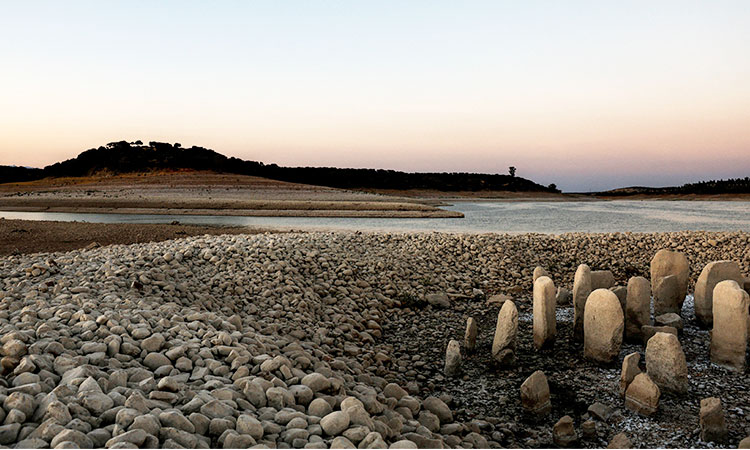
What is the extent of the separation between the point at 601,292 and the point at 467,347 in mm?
2002

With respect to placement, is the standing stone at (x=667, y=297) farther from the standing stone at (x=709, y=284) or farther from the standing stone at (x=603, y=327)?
the standing stone at (x=603, y=327)

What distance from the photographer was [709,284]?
24.2 feet

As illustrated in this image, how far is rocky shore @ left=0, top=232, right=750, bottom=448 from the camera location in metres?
3.25

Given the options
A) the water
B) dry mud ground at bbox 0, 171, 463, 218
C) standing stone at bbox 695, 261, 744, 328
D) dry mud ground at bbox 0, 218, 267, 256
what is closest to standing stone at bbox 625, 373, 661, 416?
standing stone at bbox 695, 261, 744, 328

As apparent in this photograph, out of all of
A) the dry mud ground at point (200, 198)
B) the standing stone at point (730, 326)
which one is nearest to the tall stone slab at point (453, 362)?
the standing stone at point (730, 326)

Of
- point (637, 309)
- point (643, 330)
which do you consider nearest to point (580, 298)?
point (637, 309)

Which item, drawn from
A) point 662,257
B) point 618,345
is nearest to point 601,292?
point 618,345

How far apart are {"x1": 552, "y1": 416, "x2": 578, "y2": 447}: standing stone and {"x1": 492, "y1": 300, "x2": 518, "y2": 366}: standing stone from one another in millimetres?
1618

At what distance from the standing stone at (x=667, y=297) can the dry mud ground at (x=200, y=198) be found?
85.3 feet

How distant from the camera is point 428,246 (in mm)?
12805

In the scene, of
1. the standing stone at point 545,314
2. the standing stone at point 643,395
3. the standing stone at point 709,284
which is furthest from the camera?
the standing stone at point 709,284

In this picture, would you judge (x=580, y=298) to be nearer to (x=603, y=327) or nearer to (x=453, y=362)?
(x=603, y=327)

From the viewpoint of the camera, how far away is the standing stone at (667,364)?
528cm

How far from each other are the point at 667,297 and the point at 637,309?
1.41 metres
